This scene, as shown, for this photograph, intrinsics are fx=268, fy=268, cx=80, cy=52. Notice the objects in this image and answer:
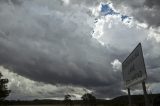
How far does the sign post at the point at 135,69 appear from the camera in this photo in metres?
15.1

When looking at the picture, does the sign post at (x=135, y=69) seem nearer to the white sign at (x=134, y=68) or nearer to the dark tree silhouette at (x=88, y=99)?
the white sign at (x=134, y=68)

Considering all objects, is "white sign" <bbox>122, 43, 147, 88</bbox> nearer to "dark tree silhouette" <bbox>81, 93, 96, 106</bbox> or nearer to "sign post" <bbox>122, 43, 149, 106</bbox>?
"sign post" <bbox>122, 43, 149, 106</bbox>

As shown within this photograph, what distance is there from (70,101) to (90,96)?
73.2ft

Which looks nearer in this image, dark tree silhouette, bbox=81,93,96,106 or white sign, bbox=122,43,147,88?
white sign, bbox=122,43,147,88

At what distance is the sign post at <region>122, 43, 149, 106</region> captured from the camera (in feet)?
49.6

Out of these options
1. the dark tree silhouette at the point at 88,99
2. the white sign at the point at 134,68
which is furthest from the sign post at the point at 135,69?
the dark tree silhouette at the point at 88,99

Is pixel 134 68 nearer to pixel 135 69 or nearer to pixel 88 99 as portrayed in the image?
pixel 135 69

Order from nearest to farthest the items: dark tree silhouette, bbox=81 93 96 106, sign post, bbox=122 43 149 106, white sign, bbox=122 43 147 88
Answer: sign post, bbox=122 43 149 106
white sign, bbox=122 43 147 88
dark tree silhouette, bbox=81 93 96 106

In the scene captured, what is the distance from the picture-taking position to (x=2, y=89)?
74750 mm

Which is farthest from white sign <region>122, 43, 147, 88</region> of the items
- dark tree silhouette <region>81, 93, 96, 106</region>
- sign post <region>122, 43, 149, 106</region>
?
dark tree silhouette <region>81, 93, 96, 106</region>

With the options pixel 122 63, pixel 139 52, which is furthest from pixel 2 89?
pixel 139 52

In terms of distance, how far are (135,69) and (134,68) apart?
11.8 inches

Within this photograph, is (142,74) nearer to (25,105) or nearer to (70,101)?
(70,101)

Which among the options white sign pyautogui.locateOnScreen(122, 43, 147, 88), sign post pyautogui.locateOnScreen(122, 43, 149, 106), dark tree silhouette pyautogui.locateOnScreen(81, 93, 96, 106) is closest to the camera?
sign post pyautogui.locateOnScreen(122, 43, 149, 106)
